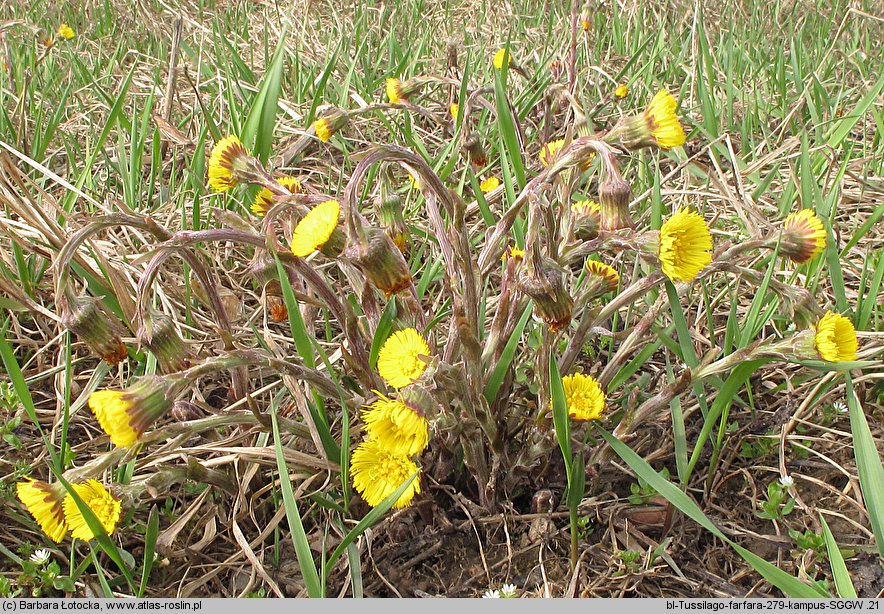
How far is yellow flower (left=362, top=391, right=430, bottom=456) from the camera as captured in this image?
3.51ft

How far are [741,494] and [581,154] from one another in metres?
0.73

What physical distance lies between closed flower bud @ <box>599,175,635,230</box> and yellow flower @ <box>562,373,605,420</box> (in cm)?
27

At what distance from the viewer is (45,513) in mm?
1150

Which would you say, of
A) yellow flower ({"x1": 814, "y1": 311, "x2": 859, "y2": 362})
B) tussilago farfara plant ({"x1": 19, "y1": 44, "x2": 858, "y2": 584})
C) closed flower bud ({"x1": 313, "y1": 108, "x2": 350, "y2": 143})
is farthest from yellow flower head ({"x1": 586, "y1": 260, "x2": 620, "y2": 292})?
closed flower bud ({"x1": 313, "y1": 108, "x2": 350, "y2": 143})

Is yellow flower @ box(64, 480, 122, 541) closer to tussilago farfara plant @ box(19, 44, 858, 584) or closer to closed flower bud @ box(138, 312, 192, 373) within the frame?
tussilago farfara plant @ box(19, 44, 858, 584)

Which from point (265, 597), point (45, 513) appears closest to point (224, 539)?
point (265, 597)

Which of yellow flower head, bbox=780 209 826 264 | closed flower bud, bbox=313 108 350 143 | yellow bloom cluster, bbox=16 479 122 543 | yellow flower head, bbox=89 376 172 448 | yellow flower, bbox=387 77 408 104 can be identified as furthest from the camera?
yellow flower, bbox=387 77 408 104

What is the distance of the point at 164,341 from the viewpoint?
116 centimetres

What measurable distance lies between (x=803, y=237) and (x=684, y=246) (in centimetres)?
30

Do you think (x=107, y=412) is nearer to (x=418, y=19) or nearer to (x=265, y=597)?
(x=265, y=597)

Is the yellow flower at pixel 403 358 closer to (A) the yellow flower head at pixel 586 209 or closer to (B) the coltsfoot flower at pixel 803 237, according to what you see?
(A) the yellow flower head at pixel 586 209

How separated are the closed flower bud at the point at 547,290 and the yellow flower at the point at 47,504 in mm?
806

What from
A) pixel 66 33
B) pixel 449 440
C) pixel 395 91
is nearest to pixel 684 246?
pixel 449 440

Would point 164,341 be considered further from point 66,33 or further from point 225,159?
point 66,33
